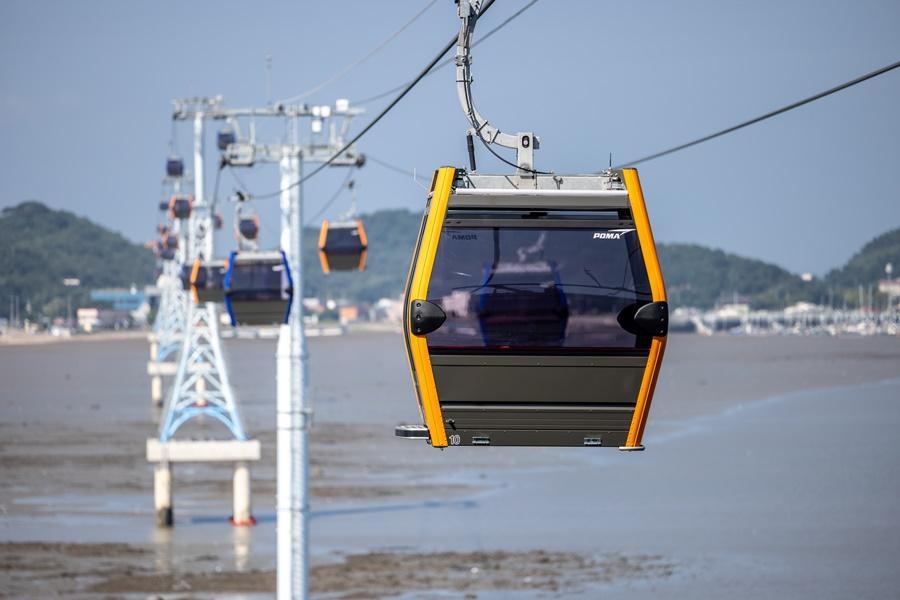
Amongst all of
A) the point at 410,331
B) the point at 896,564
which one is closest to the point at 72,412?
the point at 896,564

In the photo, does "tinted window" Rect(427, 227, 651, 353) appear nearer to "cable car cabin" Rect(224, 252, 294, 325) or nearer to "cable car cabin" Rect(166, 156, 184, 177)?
"cable car cabin" Rect(224, 252, 294, 325)

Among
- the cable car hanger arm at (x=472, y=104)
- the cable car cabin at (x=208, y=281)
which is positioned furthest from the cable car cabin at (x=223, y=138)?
the cable car hanger arm at (x=472, y=104)

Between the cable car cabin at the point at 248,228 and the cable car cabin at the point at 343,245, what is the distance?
5.56 ft

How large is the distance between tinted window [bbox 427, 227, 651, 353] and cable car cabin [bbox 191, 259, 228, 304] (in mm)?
22969

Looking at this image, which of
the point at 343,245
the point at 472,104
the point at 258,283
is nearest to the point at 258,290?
the point at 258,283

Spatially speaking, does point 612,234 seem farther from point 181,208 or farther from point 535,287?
point 181,208

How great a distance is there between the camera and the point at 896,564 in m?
40.9

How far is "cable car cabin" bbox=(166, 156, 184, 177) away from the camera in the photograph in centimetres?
6175

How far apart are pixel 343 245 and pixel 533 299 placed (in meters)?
16.3

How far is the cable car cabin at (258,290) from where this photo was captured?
28.5 metres

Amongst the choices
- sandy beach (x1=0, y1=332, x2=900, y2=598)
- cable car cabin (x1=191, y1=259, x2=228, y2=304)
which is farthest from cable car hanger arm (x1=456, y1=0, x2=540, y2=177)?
cable car cabin (x1=191, y1=259, x2=228, y2=304)

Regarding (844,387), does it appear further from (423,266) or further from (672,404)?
(423,266)

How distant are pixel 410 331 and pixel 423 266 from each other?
1.73 ft

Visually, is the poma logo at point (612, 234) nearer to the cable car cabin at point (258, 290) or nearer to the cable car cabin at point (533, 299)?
the cable car cabin at point (533, 299)
